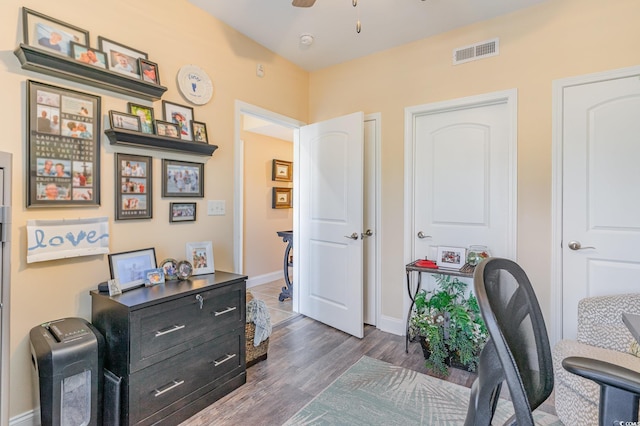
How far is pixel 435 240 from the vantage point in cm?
292

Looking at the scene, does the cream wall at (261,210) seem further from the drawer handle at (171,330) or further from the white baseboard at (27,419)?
the white baseboard at (27,419)

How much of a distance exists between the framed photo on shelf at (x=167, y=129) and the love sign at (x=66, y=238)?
69 cm

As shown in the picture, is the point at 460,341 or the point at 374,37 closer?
the point at 460,341

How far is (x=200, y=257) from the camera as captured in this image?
2.34 metres

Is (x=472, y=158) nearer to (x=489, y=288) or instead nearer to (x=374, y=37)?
Answer: (x=374, y=37)

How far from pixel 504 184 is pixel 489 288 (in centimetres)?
219

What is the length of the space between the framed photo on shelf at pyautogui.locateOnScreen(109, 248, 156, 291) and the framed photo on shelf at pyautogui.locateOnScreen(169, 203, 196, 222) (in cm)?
31

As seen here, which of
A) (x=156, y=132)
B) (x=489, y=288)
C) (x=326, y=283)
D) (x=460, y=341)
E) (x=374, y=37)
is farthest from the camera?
(x=326, y=283)

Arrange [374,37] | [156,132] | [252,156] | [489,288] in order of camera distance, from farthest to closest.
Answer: [252,156], [374,37], [156,132], [489,288]

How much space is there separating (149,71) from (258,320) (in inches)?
77.4

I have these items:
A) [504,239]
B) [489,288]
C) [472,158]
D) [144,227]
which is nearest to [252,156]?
[144,227]

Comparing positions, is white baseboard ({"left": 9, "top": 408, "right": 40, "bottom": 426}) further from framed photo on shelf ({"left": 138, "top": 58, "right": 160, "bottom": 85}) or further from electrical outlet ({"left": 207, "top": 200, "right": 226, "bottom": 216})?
framed photo on shelf ({"left": 138, "top": 58, "right": 160, "bottom": 85})

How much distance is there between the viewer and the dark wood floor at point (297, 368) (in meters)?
1.89

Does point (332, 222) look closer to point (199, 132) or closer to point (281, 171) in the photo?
point (199, 132)
